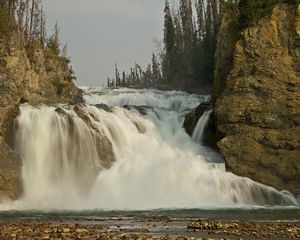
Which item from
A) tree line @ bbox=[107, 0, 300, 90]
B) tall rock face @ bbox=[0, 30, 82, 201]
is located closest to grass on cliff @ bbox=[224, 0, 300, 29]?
tree line @ bbox=[107, 0, 300, 90]

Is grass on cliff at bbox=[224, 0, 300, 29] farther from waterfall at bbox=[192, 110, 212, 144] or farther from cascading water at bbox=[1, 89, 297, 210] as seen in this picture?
cascading water at bbox=[1, 89, 297, 210]

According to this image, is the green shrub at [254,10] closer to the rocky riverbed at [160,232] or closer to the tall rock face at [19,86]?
the tall rock face at [19,86]

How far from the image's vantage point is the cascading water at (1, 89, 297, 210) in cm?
3388

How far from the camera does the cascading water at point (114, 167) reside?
1334 inches

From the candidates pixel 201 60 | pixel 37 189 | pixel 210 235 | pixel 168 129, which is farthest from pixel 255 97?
pixel 201 60

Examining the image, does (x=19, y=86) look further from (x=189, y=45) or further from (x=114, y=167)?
(x=189, y=45)

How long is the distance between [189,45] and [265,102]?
50599 mm

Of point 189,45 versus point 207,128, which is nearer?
point 207,128

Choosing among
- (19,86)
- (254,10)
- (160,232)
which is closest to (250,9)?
(254,10)

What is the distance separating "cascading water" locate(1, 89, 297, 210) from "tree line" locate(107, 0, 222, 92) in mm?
28549

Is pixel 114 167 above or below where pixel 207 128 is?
below

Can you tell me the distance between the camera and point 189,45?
88.1 metres

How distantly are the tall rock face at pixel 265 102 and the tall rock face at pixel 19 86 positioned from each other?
14770mm

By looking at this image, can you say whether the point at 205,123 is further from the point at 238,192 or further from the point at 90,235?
the point at 90,235
